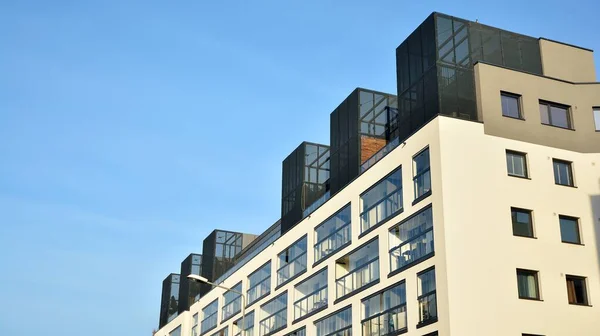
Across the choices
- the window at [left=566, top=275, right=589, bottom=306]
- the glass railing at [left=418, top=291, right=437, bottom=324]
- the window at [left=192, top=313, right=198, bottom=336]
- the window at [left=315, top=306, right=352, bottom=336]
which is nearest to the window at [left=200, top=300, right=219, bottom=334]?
the window at [left=192, top=313, right=198, bottom=336]

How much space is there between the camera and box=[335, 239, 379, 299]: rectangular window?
43.2 m

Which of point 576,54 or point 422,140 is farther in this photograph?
point 576,54

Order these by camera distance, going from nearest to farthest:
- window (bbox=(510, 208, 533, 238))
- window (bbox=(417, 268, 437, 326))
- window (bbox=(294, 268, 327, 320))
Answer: window (bbox=(417, 268, 437, 326)) → window (bbox=(510, 208, 533, 238)) → window (bbox=(294, 268, 327, 320))

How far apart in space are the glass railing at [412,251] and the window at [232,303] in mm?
23291

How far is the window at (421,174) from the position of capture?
3919cm

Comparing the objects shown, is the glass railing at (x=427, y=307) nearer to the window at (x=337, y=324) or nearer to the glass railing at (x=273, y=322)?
the window at (x=337, y=324)

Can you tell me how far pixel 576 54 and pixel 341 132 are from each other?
13576 millimetres

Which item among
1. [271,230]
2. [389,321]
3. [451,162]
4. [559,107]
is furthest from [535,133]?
[271,230]

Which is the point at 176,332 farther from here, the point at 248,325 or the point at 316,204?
the point at 316,204

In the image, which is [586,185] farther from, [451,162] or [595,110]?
[451,162]

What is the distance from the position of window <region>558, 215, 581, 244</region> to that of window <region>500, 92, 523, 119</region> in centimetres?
532

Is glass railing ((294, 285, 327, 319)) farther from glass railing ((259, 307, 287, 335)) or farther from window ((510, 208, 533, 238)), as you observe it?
window ((510, 208, 533, 238))

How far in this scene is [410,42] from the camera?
4372 centimetres

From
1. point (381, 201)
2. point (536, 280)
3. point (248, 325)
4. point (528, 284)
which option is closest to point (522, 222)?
point (536, 280)
